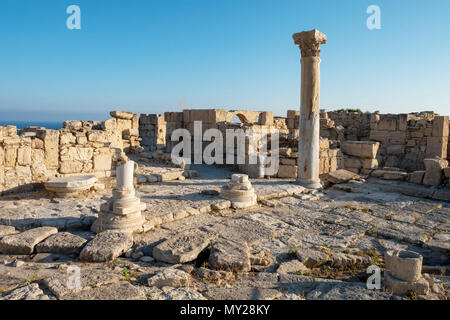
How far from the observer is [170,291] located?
3652mm

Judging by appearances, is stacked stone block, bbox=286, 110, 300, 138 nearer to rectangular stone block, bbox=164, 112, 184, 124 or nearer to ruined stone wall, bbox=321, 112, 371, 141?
ruined stone wall, bbox=321, 112, 371, 141

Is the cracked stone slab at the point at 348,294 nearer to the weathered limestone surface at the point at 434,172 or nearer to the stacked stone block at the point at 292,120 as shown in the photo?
the weathered limestone surface at the point at 434,172

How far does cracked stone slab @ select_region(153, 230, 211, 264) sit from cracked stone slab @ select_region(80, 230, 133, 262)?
50 centimetres

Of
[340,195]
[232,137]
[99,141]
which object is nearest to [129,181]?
[99,141]

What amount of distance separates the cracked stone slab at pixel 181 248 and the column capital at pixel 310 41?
6.59 m

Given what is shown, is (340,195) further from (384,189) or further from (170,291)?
(170,291)

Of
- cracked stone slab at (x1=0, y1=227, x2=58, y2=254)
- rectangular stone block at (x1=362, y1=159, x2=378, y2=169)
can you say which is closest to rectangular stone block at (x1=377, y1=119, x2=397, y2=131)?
rectangular stone block at (x1=362, y1=159, x2=378, y2=169)

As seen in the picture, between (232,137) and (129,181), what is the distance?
22.1 ft

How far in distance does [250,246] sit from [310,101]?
5452mm

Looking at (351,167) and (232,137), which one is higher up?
(232,137)

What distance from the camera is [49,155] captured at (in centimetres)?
841

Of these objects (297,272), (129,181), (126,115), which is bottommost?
(297,272)
